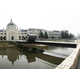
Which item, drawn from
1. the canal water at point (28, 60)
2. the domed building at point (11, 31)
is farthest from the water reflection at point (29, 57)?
the domed building at point (11, 31)

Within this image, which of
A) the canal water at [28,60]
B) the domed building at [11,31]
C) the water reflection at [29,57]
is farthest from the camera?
the water reflection at [29,57]

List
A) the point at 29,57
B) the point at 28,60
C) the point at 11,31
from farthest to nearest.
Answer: the point at 29,57 → the point at 28,60 → the point at 11,31

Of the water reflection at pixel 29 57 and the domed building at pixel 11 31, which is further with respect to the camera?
the water reflection at pixel 29 57

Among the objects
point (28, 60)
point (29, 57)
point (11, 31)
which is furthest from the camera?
point (29, 57)

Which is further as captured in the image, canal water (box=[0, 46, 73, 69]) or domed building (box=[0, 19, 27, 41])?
domed building (box=[0, 19, 27, 41])

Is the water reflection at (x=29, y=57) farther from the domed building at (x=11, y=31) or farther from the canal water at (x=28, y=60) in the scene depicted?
the domed building at (x=11, y=31)

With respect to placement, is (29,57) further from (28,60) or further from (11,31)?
(11,31)

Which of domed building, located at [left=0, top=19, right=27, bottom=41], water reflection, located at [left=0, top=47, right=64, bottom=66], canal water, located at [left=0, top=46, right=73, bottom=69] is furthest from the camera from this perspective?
water reflection, located at [left=0, top=47, right=64, bottom=66]

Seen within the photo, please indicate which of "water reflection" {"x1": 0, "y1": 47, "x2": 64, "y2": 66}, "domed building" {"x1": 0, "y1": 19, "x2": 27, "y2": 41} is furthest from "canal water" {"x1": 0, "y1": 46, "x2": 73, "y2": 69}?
"domed building" {"x1": 0, "y1": 19, "x2": 27, "y2": 41}

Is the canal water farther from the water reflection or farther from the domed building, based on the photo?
the domed building

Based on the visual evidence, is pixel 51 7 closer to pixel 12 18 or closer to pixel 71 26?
pixel 71 26

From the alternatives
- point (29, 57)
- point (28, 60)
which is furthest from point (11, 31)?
point (29, 57)

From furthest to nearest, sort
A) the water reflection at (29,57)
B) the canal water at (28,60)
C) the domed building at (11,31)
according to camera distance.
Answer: the water reflection at (29,57) → the domed building at (11,31) → the canal water at (28,60)
